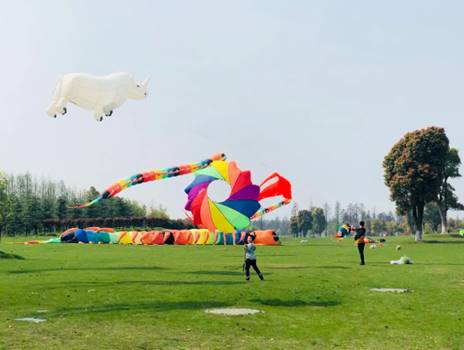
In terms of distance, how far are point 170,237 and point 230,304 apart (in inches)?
1929

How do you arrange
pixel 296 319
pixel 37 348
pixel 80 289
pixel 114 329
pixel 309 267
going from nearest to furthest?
Result: 1. pixel 37 348
2. pixel 114 329
3. pixel 296 319
4. pixel 80 289
5. pixel 309 267

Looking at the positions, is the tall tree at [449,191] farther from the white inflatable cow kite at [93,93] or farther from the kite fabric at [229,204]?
the white inflatable cow kite at [93,93]

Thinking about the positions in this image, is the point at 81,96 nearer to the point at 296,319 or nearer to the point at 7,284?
the point at 7,284

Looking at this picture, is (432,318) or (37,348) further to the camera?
(432,318)

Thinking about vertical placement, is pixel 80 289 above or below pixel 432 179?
below

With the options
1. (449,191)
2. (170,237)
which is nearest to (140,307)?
(170,237)

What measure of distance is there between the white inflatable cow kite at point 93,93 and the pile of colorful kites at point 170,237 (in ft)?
131

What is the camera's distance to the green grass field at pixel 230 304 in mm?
11219

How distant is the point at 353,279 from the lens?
22.7m

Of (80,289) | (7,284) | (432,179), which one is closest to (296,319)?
Answer: (80,289)

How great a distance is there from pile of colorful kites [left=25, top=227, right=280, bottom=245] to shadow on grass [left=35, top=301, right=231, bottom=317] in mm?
42926

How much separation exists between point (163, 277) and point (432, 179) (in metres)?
53.3

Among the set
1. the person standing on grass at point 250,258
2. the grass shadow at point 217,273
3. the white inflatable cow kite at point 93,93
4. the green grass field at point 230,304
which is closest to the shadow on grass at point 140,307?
the green grass field at point 230,304

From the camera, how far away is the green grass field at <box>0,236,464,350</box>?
11219 millimetres
